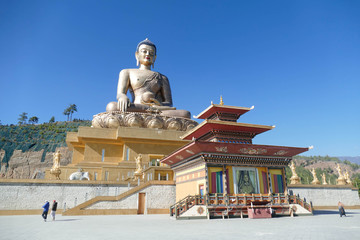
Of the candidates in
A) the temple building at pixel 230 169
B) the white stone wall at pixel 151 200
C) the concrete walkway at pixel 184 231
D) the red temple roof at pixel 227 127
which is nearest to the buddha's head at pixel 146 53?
the temple building at pixel 230 169

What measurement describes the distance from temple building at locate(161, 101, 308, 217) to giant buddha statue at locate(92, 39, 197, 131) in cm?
796

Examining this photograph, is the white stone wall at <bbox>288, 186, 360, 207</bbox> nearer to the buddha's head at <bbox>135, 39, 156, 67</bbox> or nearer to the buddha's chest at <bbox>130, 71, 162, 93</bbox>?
the buddha's chest at <bbox>130, 71, 162, 93</bbox>

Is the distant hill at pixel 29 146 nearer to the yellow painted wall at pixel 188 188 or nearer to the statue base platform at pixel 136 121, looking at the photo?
the statue base platform at pixel 136 121

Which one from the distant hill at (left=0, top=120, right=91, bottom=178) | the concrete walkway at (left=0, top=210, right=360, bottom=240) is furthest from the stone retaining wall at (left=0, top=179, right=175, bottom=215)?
the distant hill at (left=0, top=120, right=91, bottom=178)

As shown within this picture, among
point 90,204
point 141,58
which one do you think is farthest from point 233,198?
point 141,58

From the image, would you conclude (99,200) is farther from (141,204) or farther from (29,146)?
(29,146)

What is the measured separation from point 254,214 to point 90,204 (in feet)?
27.2

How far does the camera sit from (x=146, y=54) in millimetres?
27516

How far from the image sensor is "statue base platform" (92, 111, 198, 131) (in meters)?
21.9

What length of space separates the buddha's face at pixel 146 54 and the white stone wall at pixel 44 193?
16.0m

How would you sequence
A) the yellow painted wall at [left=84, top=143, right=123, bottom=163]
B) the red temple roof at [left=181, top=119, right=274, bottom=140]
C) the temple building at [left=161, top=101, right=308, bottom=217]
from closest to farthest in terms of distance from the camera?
1. the temple building at [left=161, top=101, right=308, bottom=217]
2. the red temple roof at [left=181, top=119, right=274, bottom=140]
3. the yellow painted wall at [left=84, top=143, right=123, bottom=163]

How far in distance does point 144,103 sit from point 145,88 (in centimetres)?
188

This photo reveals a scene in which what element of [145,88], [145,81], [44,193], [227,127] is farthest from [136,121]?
[227,127]

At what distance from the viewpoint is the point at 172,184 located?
15.5m
